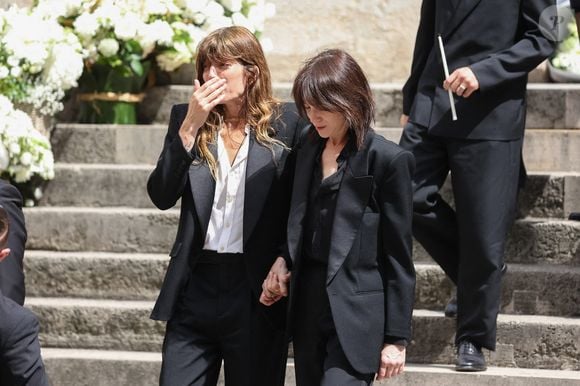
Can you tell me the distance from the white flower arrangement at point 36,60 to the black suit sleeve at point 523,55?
299cm

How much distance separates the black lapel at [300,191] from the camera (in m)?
4.85

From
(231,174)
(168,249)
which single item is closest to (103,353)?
(168,249)

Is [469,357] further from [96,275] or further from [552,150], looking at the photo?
[96,275]

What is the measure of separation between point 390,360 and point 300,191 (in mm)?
674

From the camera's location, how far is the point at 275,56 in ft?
32.0

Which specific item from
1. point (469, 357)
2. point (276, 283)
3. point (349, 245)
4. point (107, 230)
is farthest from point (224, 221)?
point (107, 230)

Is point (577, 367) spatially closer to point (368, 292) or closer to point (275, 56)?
point (368, 292)

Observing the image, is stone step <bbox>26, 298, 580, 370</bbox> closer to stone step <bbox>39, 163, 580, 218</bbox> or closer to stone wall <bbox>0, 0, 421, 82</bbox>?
stone step <bbox>39, 163, 580, 218</bbox>

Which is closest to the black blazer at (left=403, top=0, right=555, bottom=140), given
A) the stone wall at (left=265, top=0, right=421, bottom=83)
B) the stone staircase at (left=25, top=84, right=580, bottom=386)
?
the stone staircase at (left=25, top=84, right=580, bottom=386)

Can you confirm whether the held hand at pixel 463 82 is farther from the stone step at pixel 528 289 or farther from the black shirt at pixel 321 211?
the black shirt at pixel 321 211

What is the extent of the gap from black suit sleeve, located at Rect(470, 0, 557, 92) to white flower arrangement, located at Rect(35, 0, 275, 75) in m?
2.92

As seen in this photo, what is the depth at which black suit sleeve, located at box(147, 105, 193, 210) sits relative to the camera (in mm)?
4969

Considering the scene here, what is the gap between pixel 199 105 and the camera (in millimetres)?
4926

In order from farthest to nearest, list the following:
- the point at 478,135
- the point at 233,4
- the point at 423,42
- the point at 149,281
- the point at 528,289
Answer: the point at 233,4 < the point at 149,281 < the point at 528,289 < the point at 423,42 < the point at 478,135
